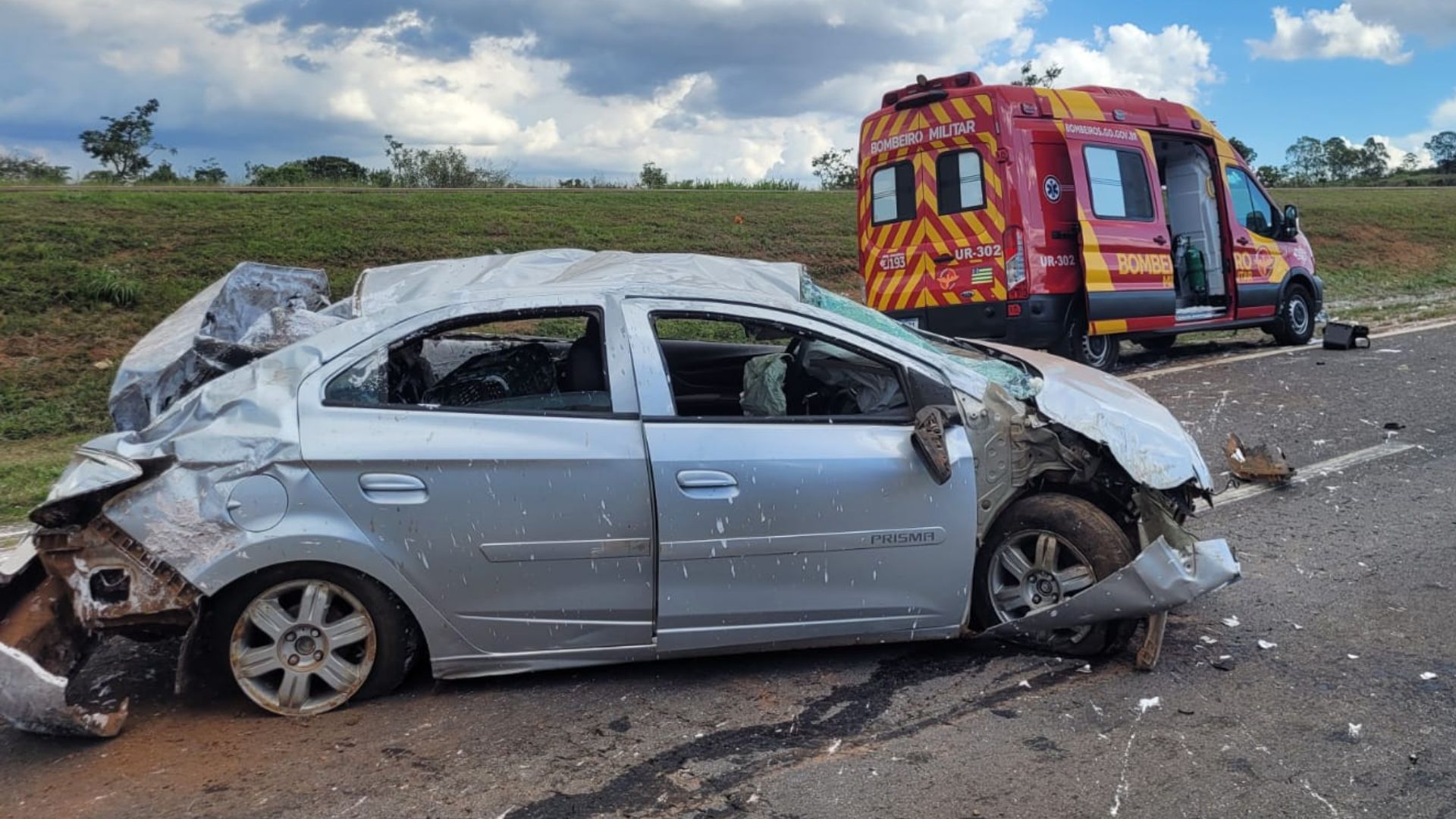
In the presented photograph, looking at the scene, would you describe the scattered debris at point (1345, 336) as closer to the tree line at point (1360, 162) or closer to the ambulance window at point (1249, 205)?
the ambulance window at point (1249, 205)

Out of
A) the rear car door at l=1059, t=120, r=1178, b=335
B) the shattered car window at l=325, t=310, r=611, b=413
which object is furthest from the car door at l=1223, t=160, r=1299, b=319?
the shattered car window at l=325, t=310, r=611, b=413

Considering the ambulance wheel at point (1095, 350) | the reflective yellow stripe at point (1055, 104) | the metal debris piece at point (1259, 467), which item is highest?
the reflective yellow stripe at point (1055, 104)

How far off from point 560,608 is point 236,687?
49.3 inches

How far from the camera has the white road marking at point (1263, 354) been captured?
1045cm

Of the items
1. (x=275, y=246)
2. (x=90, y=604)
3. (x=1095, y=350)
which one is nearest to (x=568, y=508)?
(x=90, y=604)

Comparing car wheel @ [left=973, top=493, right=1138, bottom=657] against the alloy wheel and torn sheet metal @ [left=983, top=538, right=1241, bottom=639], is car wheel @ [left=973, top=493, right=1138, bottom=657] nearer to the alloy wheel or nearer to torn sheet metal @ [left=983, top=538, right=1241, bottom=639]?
torn sheet metal @ [left=983, top=538, right=1241, bottom=639]

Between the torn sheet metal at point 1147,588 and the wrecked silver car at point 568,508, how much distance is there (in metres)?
0.01

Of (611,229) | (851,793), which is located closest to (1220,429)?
(851,793)

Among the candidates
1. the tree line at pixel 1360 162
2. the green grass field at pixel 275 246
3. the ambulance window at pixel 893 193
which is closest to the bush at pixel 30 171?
the green grass field at pixel 275 246

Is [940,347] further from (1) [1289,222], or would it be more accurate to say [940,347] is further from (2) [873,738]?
(1) [1289,222]

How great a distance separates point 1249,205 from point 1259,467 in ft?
21.2

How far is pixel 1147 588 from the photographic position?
3.83 meters

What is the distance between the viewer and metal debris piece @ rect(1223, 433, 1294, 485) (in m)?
6.38

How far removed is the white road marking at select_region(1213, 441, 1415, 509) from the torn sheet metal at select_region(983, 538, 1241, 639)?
2.13 meters
